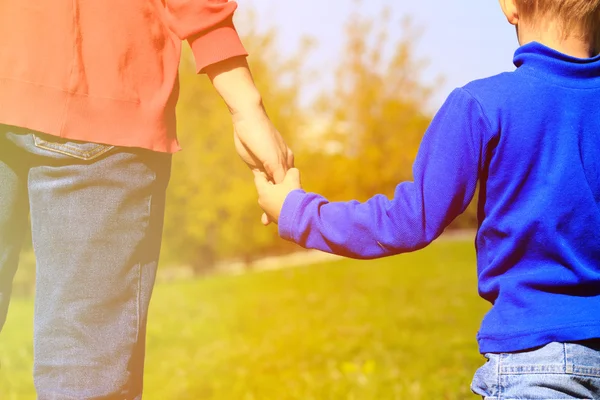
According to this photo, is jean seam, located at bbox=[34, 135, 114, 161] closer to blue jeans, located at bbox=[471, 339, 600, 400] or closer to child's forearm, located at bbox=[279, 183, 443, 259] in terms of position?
child's forearm, located at bbox=[279, 183, 443, 259]

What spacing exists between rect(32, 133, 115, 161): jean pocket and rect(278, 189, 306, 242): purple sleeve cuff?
405 mm

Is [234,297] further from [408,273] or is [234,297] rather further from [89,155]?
[89,155]

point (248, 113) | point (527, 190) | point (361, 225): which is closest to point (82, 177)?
point (248, 113)

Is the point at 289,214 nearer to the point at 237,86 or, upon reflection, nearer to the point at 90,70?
the point at 237,86

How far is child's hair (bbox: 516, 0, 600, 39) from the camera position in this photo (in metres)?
1.44

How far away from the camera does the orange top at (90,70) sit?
145cm

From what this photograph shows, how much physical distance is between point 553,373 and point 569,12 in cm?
72

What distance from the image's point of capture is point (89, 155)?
4.82ft

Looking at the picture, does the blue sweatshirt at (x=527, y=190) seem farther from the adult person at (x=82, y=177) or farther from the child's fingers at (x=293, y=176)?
the adult person at (x=82, y=177)

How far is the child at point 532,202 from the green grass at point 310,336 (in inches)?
58.4

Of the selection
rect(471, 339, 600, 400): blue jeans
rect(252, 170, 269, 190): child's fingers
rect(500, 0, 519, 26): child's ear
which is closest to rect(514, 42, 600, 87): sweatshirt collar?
rect(500, 0, 519, 26): child's ear

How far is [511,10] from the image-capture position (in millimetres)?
1527

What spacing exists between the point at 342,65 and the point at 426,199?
7966mm

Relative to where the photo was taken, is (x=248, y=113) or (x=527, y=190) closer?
(x=527, y=190)
